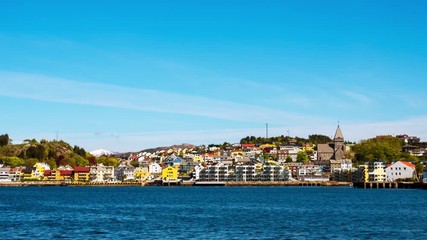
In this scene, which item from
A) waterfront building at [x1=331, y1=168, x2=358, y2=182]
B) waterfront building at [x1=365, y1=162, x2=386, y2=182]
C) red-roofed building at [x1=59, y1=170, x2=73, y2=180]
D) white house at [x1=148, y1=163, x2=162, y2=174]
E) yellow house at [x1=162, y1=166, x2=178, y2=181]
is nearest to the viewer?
waterfront building at [x1=365, y1=162, x2=386, y2=182]

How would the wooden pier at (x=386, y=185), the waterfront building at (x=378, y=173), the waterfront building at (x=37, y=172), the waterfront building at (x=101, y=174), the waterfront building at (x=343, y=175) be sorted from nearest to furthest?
the wooden pier at (x=386, y=185), the waterfront building at (x=378, y=173), the waterfront building at (x=343, y=175), the waterfront building at (x=101, y=174), the waterfront building at (x=37, y=172)

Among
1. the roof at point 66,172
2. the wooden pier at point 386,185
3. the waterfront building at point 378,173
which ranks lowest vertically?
the wooden pier at point 386,185

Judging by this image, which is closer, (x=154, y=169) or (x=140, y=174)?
(x=140, y=174)

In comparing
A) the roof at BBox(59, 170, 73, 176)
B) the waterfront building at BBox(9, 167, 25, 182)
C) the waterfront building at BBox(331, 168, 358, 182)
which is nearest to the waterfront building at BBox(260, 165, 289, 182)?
the waterfront building at BBox(331, 168, 358, 182)

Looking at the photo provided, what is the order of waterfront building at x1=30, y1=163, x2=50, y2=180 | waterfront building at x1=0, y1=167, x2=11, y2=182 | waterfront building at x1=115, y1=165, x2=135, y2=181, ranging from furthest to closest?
1. waterfront building at x1=115, y1=165, x2=135, y2=181
2. waterfront building at x1=30, y1=163, x2=50, y2=180
3. waterfront building at x1=0, y1=167, x2=11, y2=182

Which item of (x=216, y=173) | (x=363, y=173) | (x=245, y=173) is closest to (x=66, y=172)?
(x=216, y=173)

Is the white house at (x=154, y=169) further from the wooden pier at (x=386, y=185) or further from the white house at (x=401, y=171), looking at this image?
the white house at (x=401, y=171)

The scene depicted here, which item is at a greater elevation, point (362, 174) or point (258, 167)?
point (258, 167)

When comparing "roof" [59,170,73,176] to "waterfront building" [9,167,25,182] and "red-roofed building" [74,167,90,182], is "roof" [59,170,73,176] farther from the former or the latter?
"waterfront building" [9,167,25,182]

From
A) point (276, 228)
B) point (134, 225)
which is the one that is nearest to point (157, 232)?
point (134, 225)

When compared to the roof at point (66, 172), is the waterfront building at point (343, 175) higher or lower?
lower

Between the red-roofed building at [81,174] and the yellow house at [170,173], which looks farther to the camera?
the yellow house at [170,173]

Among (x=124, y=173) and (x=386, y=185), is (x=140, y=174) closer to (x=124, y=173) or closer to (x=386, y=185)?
(x=124, y=173)

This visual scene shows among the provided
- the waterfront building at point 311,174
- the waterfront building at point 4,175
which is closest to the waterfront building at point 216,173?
the waterfront building at point 311,174
